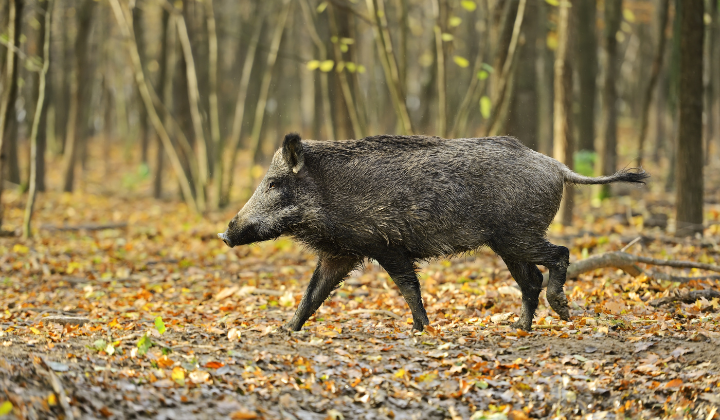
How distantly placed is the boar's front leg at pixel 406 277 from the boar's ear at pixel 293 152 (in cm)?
109

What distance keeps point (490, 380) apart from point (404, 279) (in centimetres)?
140

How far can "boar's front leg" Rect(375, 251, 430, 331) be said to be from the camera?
19.7 ft

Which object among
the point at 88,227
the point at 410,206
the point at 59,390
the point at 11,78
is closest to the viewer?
the point at 59,390

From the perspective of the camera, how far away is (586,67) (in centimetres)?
1598

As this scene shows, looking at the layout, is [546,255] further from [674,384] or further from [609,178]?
[674,384]

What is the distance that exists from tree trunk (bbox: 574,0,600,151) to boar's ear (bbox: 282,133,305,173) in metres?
11.6

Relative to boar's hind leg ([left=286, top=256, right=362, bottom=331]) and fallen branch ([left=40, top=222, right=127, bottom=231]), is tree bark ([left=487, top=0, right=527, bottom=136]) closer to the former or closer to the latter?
boar's hind leg ([left=286, top=256, right=362, bottom=331])

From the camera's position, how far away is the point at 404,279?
6008mm

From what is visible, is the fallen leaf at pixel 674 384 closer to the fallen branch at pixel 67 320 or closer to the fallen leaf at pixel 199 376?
the fallen leaf at pixel 199 376

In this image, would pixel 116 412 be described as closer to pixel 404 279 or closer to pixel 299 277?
pixel 404 279

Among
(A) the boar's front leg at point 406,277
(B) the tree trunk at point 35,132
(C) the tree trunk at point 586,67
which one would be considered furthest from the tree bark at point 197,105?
(A) the boar's front leg at point 406,277

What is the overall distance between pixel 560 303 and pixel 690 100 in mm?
4798

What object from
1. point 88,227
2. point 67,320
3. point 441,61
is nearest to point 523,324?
point 67,320

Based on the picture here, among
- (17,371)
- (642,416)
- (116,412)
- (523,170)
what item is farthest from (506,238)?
(17,371)
